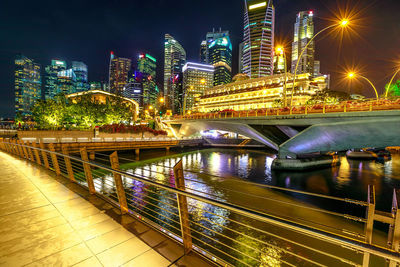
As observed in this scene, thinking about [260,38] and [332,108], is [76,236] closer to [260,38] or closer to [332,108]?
[332,108]

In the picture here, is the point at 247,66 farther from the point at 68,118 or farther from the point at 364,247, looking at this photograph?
the point at 364,247

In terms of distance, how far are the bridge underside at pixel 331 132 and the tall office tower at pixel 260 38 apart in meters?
155

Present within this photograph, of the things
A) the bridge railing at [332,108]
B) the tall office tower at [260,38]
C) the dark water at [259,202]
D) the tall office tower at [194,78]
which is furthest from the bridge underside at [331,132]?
the tall office tower at [260,38]

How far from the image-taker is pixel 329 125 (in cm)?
1862

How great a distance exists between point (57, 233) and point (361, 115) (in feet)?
69.9

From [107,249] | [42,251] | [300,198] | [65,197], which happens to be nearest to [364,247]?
[107,249]

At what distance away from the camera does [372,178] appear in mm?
20922

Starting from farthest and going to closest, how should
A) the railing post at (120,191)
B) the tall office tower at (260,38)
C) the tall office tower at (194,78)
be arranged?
the tall office tower at (194,78)
the tall office tower at (260,38)
the railing post at (120,191)

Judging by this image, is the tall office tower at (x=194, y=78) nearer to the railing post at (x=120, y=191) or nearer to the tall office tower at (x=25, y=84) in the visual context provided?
the tall office tower at (x=25, y=84)

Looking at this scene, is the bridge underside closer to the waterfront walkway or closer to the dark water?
the dark water

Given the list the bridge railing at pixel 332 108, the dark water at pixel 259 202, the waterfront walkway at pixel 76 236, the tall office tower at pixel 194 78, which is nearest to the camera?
the waterfront walkway at pixel 76 236

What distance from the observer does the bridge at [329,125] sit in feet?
50.4

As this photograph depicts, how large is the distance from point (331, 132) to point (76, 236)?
77.7ft

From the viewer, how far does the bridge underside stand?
1591 cm
